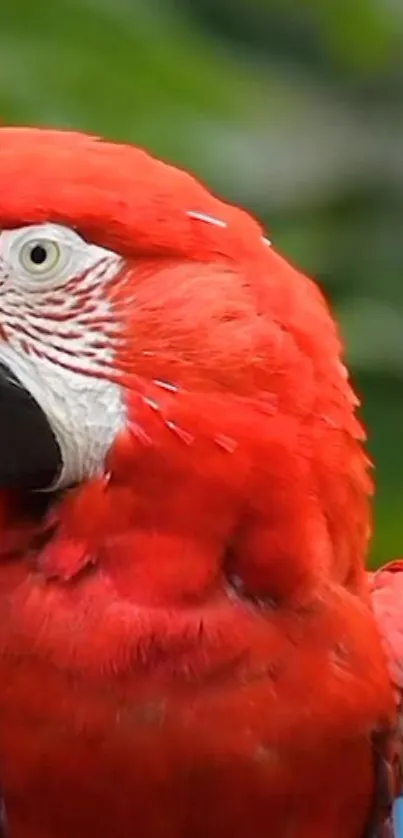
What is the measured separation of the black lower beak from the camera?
85 cm

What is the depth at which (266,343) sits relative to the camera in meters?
0.87

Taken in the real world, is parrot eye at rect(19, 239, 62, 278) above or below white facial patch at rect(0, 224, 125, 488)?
above

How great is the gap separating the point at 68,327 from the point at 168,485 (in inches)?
3.5

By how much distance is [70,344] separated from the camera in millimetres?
852

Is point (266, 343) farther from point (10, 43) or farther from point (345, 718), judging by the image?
point (10, 43)

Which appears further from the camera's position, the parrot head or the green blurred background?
the green blurred background

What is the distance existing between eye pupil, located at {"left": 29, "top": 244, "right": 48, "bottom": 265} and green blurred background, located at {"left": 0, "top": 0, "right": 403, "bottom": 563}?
0.34 m

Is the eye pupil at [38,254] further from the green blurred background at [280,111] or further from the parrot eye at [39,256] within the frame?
the green blurred background at [280,111]

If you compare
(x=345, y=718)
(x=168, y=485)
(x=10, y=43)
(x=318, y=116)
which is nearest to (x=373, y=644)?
(x=345, y=718)

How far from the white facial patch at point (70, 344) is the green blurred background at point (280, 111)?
1.08ft

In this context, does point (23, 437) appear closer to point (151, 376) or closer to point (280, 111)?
point (151, 376)

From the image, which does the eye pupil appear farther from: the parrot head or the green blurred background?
the green blurred background

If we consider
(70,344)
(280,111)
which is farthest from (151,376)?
(280,111)

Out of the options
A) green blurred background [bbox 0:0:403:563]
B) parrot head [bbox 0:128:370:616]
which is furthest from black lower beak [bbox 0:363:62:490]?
green blurred background [bbox 0:0:403:563]
